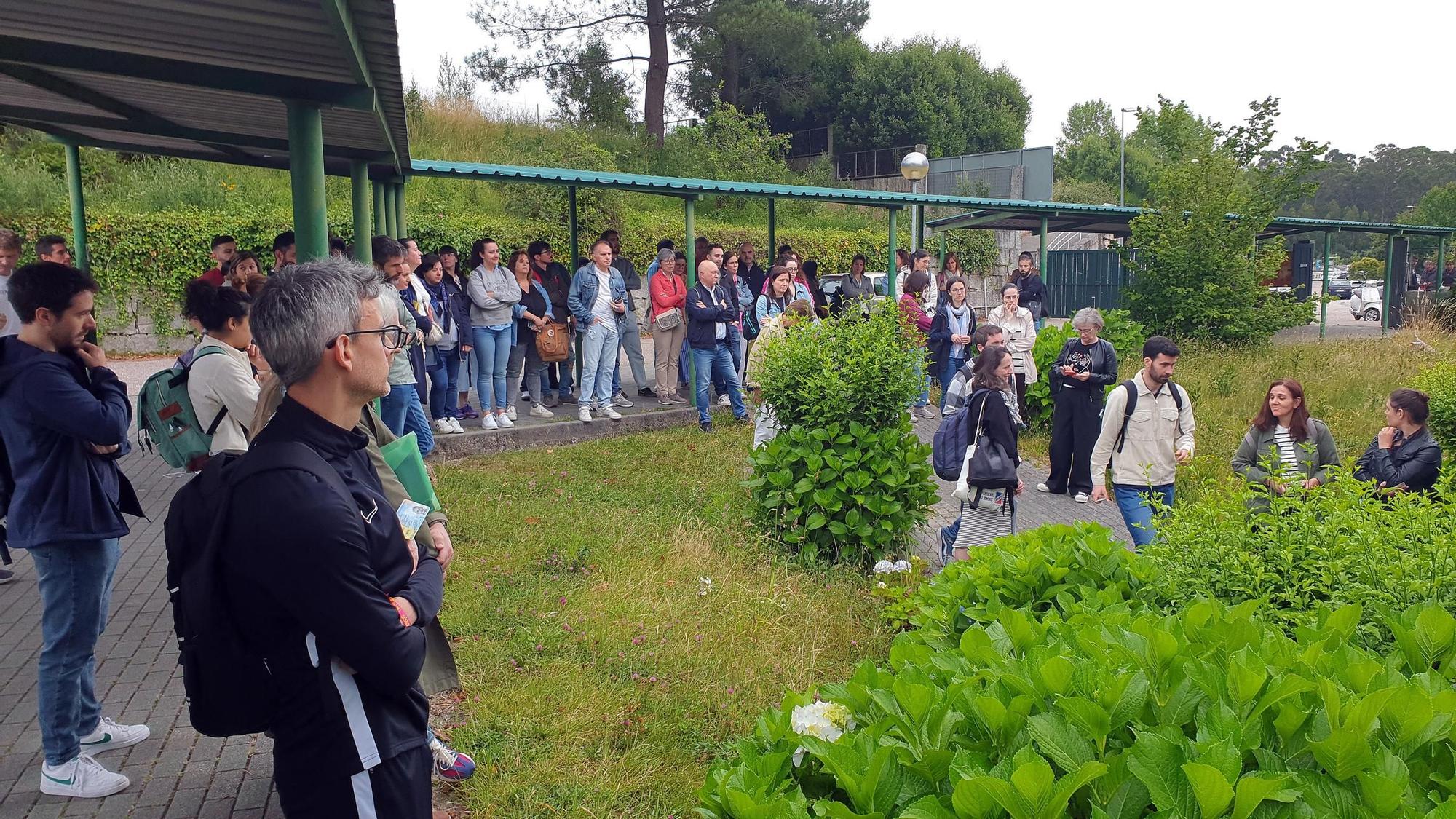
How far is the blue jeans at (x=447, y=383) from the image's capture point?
33.2 feet

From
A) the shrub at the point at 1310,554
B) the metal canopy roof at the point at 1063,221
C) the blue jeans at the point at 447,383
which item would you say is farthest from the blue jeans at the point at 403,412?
the metal canopy roof at the point at 1063,221

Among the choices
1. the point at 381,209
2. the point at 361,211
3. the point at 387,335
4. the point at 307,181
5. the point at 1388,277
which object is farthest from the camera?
the point at 1388,277

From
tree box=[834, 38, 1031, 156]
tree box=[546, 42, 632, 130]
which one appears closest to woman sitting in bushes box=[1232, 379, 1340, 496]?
tree box=[546, 42, 632, 130]

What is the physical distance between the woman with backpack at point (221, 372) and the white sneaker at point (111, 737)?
120cm

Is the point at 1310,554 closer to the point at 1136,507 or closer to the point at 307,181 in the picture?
the point at 1136,507

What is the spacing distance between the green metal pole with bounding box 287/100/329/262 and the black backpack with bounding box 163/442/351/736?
12.1 ft

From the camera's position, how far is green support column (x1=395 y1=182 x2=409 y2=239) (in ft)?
38.3

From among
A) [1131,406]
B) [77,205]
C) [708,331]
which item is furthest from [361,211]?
[1131,406]

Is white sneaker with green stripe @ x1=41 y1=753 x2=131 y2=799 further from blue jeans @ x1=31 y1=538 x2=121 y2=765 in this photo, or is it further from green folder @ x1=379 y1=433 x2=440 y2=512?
green folder @ x1=379 y1=433 x2=440 y2=512

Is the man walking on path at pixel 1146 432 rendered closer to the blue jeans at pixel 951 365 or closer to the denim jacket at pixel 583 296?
the blue jeans at pixel 951 365

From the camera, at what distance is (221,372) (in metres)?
4.09

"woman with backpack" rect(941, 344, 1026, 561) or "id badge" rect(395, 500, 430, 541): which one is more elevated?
"id badge" rect(395, 500, 430, 541)

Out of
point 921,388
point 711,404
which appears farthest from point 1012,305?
point 921,388

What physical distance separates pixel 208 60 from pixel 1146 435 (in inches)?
245
